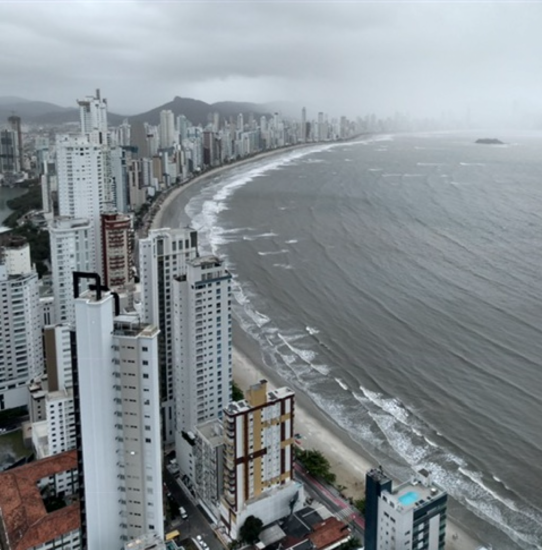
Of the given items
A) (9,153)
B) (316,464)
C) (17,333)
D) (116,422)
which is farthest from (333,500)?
(9,153)

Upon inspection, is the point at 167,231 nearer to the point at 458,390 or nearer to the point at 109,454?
the point at 109,454

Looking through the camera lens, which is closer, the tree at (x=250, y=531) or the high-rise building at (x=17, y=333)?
the tree at (x=250, y=531)

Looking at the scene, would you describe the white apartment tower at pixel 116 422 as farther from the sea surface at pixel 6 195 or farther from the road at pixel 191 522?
the sea surface at pixel 6 195

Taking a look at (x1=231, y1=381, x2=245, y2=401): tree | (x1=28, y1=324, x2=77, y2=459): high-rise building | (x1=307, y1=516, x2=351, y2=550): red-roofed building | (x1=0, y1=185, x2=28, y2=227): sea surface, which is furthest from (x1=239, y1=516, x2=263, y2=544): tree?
(x1=0, y1=185, x2=28, y2=227): sea surface

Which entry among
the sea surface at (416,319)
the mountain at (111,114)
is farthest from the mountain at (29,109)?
the sea surface at (416,319)

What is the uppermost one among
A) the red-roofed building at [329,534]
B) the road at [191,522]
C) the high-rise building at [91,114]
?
the high-rise building at [91,114]

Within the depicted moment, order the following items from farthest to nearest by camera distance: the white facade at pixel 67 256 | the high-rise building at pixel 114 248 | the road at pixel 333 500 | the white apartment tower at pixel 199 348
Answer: the high-rise building at pixel 114 248, the white facade at pixel 67 256, the white apartment tower at pixel 199 348, the road at pixel 333 500

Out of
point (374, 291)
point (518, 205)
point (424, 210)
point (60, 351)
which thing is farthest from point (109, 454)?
point (518, 205)
